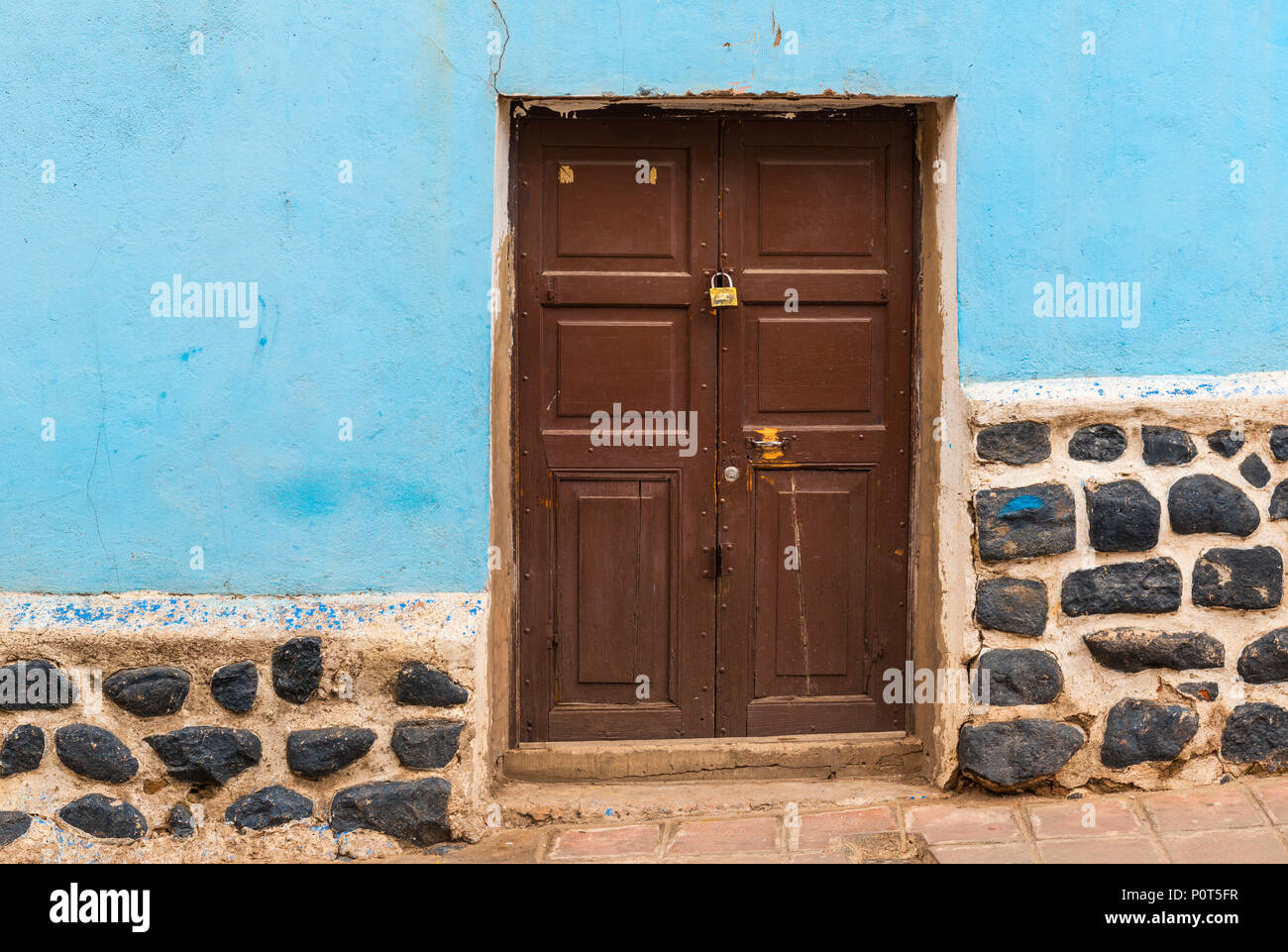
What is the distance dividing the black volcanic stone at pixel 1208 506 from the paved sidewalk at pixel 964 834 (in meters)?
0.86

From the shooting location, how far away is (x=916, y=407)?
392cm

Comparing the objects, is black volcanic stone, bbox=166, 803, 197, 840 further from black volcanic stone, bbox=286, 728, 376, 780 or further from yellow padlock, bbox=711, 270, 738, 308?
yellow padlock, bbox=711, 270, 738, 308

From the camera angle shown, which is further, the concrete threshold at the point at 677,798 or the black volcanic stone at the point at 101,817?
the concrete threshold at the point at 677,798

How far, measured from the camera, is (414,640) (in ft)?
11.8

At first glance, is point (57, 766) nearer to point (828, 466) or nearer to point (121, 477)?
point (121, 477)

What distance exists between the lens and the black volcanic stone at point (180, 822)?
3.57 metres

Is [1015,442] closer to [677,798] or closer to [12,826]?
[677,798]

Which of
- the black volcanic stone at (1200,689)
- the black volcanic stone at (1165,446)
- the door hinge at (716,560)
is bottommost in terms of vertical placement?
the black volcanic stone at (1200,689)

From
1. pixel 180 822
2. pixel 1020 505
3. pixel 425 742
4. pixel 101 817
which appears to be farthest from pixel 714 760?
pixel 101 817

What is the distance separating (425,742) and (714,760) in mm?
1023

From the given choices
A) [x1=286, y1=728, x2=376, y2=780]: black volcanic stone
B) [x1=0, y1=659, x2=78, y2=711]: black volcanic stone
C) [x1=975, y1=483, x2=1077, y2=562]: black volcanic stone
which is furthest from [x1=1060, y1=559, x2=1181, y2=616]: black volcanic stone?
[x1=0, y1=659, x2=78, y2=711]: black volcanic stone

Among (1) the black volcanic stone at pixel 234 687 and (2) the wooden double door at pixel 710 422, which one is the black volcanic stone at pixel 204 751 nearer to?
(1) the black volcanic stone at pixel 234 687

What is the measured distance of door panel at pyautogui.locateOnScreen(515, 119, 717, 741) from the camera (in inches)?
152

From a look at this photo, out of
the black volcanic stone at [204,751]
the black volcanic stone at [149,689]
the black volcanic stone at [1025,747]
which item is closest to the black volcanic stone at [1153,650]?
the black volcanic stone at [1025,747]
